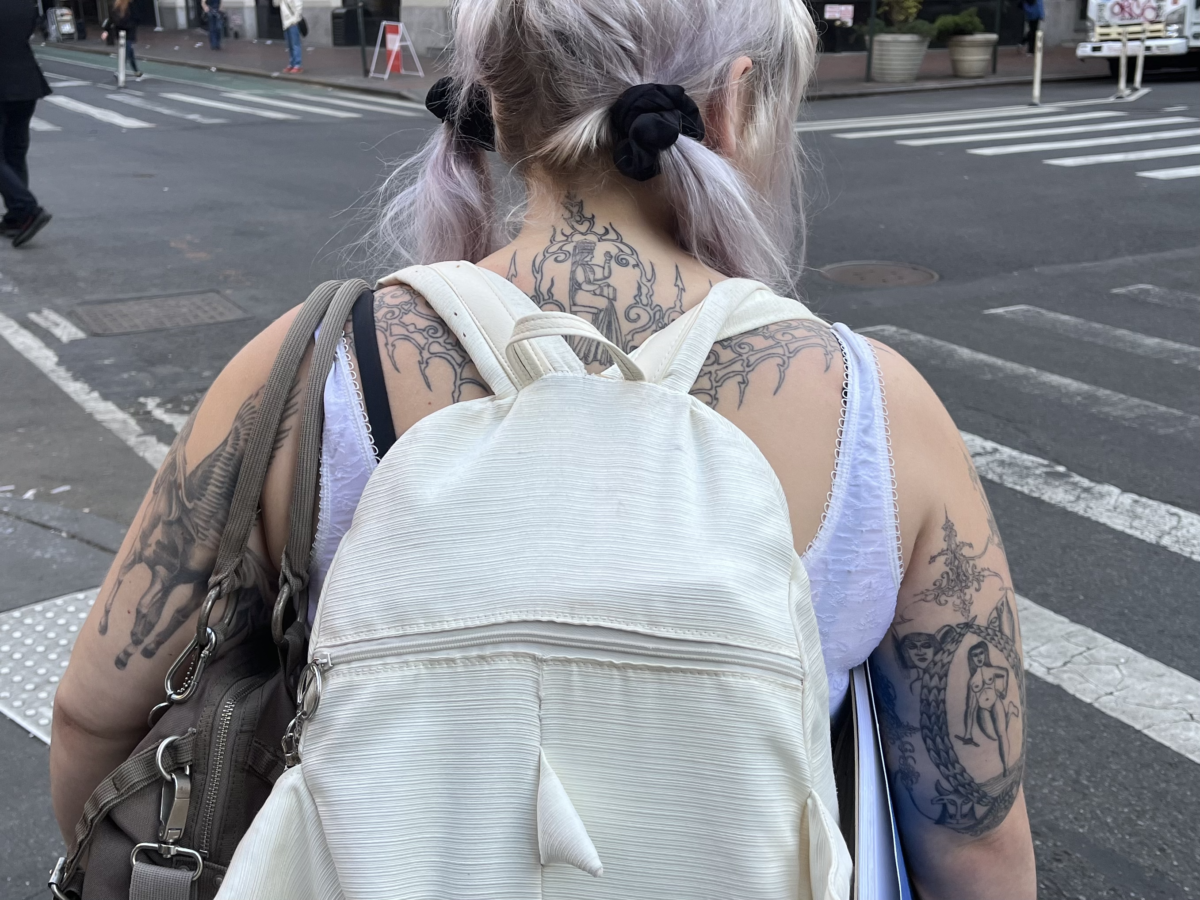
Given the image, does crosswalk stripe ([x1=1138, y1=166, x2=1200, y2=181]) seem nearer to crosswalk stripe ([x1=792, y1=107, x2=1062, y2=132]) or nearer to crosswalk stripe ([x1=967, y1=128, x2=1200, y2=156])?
crosswalk stripe ([x1=967, y1=128, x2=1200, y2=156])

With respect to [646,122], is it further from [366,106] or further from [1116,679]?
[366,106]

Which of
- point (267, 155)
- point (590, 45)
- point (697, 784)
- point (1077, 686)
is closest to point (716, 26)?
point (590, 45)

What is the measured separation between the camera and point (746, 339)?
125cm

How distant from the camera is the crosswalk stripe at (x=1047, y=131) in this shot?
1467cm

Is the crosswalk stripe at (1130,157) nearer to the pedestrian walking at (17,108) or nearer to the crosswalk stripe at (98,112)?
the pedestrian walking at (17,108)

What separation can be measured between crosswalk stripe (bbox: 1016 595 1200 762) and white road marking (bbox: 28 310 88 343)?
18.3 ft

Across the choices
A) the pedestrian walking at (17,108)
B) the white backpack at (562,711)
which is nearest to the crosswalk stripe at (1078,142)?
the pedestrian walking at (17,108)

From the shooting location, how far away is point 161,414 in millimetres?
5742

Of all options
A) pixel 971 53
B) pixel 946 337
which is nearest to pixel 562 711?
pixel 946 337

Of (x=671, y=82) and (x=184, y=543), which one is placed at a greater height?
(x=671, y=82)

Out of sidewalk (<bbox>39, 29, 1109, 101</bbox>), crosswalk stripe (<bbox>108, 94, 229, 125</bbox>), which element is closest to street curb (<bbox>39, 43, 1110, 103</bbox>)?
sidewalk (<bbox>39, 29, 1109, 101</bbox>)

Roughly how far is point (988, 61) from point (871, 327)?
60.8ft

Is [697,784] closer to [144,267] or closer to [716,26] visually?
[716,26]

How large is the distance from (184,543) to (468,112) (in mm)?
640
